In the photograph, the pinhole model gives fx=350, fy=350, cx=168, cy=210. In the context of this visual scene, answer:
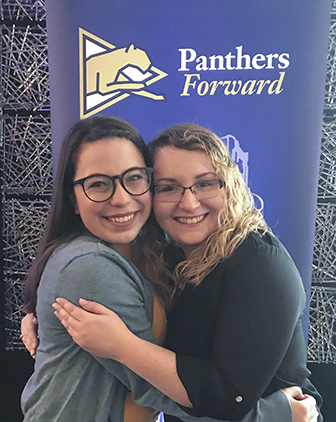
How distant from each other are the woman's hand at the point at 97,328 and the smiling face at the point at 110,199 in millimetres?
258

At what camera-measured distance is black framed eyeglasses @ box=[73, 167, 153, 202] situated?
3.89 feet

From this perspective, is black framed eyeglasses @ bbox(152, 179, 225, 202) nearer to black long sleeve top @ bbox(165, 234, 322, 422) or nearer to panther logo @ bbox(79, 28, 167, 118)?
black long sleeve top @ bbox(165, 234, 322, 422)

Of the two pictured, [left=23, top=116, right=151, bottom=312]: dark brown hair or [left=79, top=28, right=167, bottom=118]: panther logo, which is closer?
[left=23, top=116, right=151, bottom=312]: dark brown hair

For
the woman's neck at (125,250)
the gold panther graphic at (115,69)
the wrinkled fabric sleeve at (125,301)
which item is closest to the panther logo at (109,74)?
the gold panther graphic at (115,69)

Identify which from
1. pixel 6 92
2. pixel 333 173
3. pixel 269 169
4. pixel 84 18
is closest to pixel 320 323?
pixel 333 173

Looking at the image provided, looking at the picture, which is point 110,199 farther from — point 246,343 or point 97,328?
point 246,343

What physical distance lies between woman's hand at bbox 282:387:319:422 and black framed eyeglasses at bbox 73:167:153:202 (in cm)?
84

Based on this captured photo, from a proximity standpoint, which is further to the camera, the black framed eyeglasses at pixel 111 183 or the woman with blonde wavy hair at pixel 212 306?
the black framed eyeglasses at pixel 111 183

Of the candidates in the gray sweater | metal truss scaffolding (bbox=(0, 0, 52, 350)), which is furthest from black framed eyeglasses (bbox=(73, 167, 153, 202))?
metal truss scaffolding (bbox=(0, 0, 52, 350))

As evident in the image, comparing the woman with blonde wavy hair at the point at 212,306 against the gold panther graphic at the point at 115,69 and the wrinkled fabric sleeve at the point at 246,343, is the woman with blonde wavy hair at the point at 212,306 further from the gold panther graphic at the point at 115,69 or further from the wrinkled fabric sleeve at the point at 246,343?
the gold panther graphic at the point at 115,69

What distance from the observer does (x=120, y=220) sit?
1217 millimetres

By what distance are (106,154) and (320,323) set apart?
78.2 inches

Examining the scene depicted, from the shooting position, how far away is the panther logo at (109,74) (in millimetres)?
1528

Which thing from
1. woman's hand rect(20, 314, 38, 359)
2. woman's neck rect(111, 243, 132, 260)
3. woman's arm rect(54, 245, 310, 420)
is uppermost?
woman's neck rect(111, 243, 132, 260)
